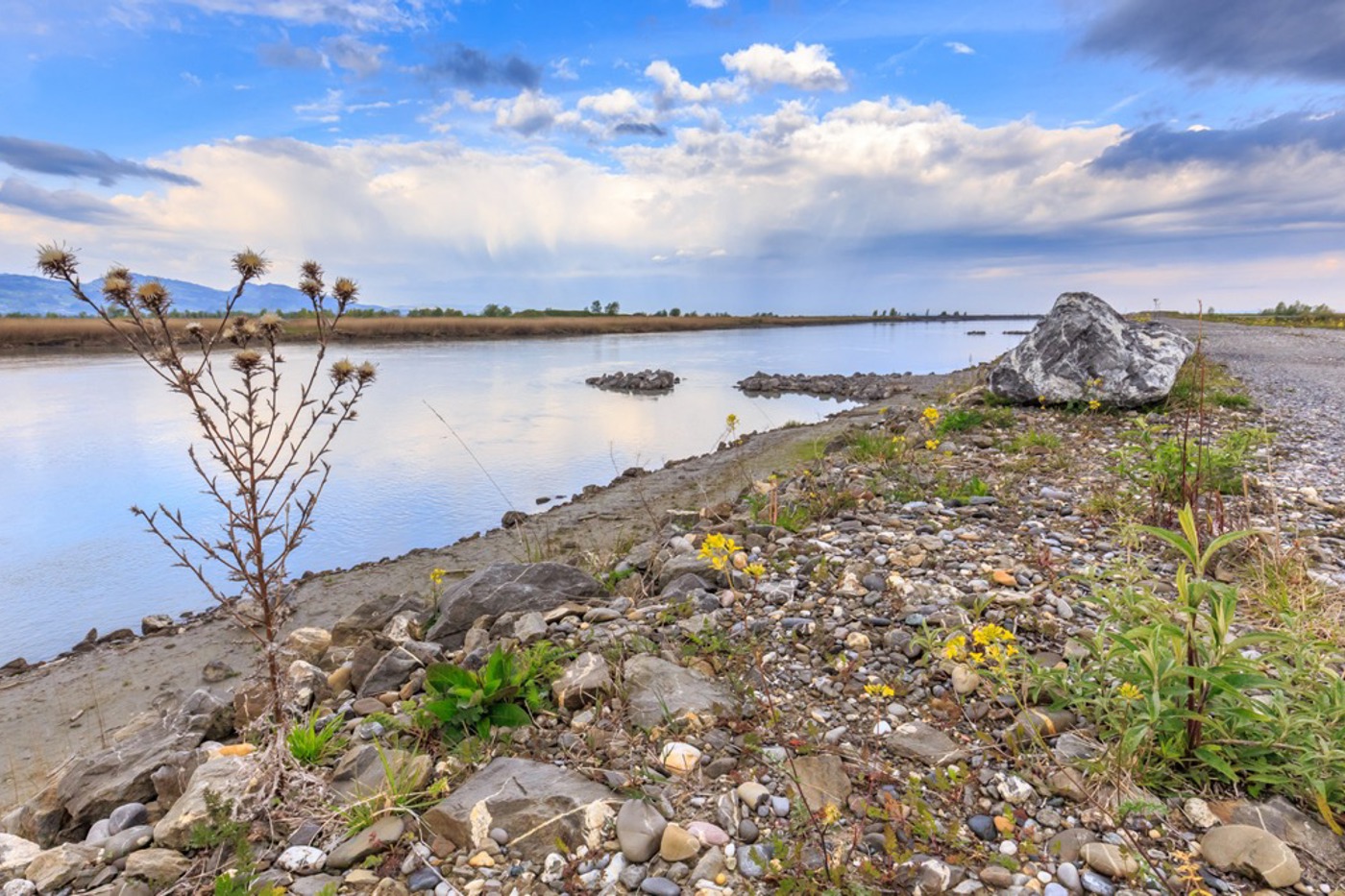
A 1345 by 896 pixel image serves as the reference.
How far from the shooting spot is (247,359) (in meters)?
2.48

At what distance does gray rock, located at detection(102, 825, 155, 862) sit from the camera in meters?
2.42

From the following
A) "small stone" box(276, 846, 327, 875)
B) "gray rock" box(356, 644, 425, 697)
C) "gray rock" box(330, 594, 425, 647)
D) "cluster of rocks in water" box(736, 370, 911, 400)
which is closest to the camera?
"small stone" box(276, 846, 327, 875)

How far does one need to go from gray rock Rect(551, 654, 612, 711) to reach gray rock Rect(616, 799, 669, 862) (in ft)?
2.42

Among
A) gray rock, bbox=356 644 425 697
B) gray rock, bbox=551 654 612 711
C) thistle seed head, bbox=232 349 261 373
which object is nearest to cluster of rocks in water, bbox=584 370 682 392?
gray rock, bbox=356 644 425 697

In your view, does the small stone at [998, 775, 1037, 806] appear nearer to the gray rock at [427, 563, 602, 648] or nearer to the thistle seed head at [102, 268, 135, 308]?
the gray rock at [427, 563, 602, 648]

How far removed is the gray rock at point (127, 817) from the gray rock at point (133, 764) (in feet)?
0.42

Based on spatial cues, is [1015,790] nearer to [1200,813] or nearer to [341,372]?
[1200,813]

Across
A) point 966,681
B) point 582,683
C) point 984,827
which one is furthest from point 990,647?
point 582,683

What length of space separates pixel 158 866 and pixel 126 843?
1.05 ft

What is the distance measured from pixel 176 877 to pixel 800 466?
7.19m

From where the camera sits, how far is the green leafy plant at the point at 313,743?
112 inches

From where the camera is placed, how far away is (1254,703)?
227 cm

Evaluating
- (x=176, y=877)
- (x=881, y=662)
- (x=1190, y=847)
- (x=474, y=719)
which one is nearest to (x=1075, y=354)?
(x=881, y=662)

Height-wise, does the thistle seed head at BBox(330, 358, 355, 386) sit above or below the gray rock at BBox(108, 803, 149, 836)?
Result: above
